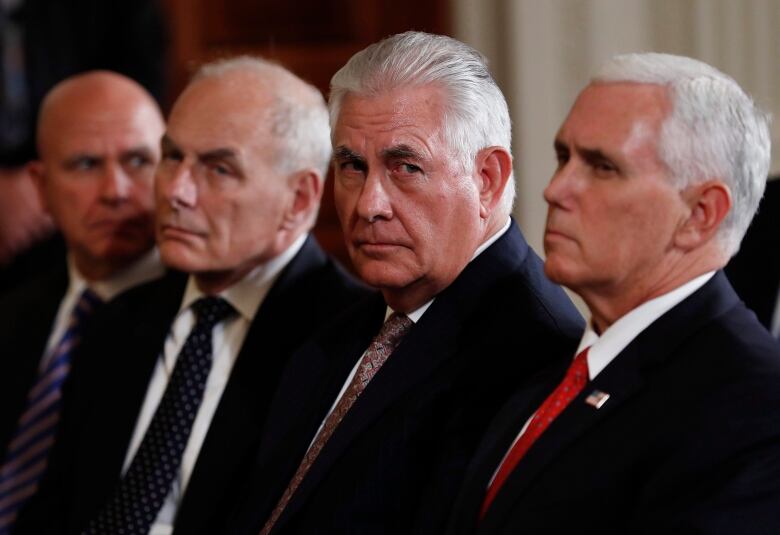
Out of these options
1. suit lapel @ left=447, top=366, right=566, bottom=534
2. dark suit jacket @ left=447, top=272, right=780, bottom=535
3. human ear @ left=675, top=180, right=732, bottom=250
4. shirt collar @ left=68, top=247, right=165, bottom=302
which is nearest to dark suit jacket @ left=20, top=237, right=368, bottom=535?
shirt collar @ left=68, top=247, right=165, bottom=302

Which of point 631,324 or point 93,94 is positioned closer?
point 631,324

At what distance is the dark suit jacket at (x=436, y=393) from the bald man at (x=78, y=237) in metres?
1.05

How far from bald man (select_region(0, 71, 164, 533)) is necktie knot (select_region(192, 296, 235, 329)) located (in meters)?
0.49

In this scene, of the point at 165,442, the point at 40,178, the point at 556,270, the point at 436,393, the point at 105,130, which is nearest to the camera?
the point at 556,270

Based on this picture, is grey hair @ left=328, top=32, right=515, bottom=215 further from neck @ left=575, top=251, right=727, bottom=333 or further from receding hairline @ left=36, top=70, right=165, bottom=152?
receding hairline @ left=36, top=70, right=165, bottom=152

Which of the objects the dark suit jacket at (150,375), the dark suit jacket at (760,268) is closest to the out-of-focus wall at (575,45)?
the dark suit jacket at (760,268)

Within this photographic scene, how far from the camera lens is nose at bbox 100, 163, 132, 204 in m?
3.10

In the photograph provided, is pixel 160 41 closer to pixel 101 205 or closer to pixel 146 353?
pixel 101 205

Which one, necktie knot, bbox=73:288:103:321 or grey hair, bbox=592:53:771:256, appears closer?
grey hair, bbox=592:53:771:256

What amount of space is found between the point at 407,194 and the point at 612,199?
17.8 inches

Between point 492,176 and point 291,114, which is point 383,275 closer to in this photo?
point 492,176

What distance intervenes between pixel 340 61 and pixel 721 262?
11.3 feet

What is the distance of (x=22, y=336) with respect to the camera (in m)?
3.20

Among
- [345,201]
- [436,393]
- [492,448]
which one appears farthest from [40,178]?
[492,448]
